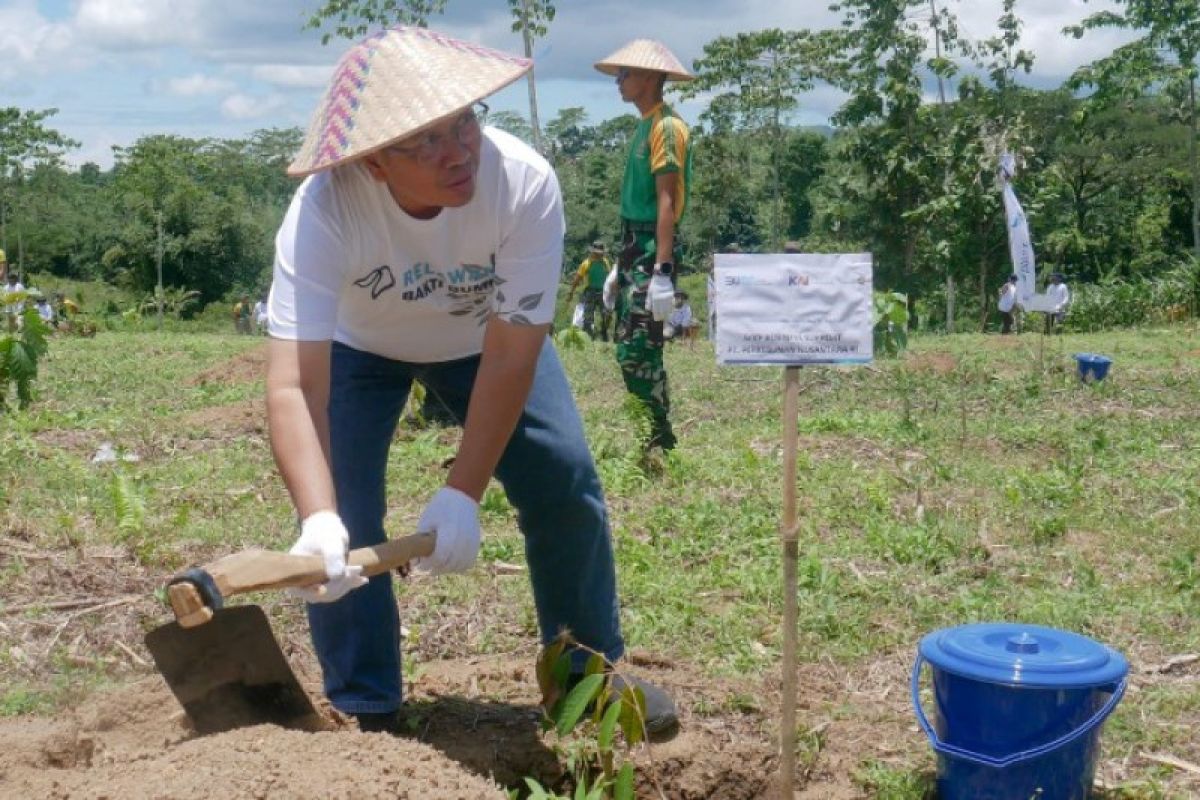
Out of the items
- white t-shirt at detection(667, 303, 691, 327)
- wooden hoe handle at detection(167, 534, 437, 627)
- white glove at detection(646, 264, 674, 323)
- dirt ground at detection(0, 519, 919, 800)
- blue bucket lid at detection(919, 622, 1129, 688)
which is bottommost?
dirt ground at detection(0, 519, 919, 800)

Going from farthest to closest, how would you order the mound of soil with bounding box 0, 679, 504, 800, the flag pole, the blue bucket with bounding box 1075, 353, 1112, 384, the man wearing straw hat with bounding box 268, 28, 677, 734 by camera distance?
1. the blue bucket with bounding box 1075, 353, 1112, 384
2. the flag pole
3. the man wearing straw hat with bounding box 268, 28, 677, 734
4. the mound of soil with bounding box 0, 679, 504, 800

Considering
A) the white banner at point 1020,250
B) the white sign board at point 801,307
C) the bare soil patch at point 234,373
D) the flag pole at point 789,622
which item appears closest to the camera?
the flag pole at point 789,622

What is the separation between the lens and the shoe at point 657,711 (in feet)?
11.3

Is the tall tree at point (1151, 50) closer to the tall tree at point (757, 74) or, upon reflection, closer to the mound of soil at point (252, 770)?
the tall tree at point (757, 74)

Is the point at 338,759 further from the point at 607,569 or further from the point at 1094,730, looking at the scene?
the point at 1094,730

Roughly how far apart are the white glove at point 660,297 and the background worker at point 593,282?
9550mm

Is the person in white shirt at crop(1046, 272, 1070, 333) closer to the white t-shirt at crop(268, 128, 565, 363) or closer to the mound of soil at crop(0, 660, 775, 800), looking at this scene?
the mound of soil at crop(0, 660, 775, 800)

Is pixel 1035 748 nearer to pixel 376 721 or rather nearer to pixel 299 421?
pixel 376 721

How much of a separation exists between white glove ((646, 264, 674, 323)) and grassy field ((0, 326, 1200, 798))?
49 cm

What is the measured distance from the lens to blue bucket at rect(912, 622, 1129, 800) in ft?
9.72

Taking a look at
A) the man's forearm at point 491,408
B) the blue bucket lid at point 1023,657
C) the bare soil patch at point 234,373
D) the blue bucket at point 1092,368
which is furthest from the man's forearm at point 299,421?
the bare soil patch at point 234,373

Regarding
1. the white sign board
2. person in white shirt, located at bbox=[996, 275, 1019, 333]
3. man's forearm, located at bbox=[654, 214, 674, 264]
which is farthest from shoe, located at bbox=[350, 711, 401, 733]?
person in white shirt, located at bbox=[996, 275, 1019, 333]

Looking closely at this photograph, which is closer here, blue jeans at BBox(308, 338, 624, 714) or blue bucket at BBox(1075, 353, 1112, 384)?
blue jeans at BBox(308, 338, 624, 714)

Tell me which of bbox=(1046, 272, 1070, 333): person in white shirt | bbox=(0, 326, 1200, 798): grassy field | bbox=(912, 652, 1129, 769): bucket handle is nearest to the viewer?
bbox=(912, 652, 1129, 769): bucket handle
